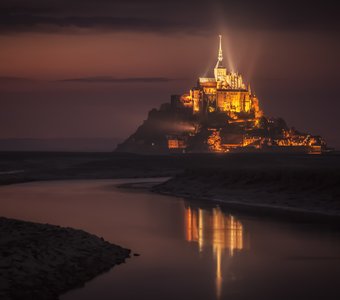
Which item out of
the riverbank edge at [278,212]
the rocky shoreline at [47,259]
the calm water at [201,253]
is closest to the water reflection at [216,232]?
the calm water at [201,253]

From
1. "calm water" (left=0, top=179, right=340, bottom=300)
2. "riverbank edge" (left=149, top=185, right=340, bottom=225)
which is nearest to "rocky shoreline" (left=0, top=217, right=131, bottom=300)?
"calm water" (left=0, top=179, right=340, bottom=300)

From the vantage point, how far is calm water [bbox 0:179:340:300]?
15789 millimetres

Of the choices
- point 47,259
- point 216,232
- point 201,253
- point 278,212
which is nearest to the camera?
point 47,259

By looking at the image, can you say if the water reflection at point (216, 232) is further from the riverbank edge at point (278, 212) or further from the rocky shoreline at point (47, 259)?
the rocky shoreline at point (47, 259)

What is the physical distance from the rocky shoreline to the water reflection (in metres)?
3.20

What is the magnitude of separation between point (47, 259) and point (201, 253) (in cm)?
648

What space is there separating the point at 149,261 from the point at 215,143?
180769 millimetres

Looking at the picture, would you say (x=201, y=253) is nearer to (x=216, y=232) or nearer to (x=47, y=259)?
(x=216, y=232)

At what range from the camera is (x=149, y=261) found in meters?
19.2

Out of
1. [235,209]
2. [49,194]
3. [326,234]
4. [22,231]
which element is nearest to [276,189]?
[235,209]

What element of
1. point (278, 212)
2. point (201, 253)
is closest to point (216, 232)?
point (201, 253)

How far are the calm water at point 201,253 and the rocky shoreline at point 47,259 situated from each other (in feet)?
1.32

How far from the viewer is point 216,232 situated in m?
25.7

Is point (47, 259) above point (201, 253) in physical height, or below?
above
